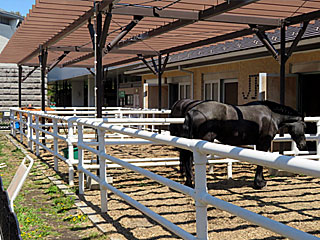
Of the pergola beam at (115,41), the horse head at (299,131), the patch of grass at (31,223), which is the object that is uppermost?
the pergola beam at (115,41)

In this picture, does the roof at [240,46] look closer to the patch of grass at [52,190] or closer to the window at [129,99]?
the patch of grass at [52,190]

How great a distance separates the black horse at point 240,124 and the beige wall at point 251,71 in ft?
9.29

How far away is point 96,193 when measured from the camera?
6801 millimetres

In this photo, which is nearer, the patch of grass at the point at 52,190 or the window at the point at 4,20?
the patch of grass at the point at 52,190

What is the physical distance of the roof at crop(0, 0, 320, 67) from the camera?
7367mm

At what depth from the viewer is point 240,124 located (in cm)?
728

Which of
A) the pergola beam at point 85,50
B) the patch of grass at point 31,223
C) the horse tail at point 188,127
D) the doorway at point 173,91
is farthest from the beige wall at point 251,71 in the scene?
the patch of grass at point 31,223

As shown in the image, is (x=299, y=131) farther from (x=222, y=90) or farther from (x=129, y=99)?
(x=129, y=99)

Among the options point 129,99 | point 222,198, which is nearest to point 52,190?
point 222,198

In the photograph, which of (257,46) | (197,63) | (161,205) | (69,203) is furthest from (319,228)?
(197,63)

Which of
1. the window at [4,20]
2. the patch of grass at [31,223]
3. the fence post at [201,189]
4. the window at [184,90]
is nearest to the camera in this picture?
the fence post at [201,189]

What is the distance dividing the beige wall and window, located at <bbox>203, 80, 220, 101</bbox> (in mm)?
191

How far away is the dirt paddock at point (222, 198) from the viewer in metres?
4.86

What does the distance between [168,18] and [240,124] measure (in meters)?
2.34
